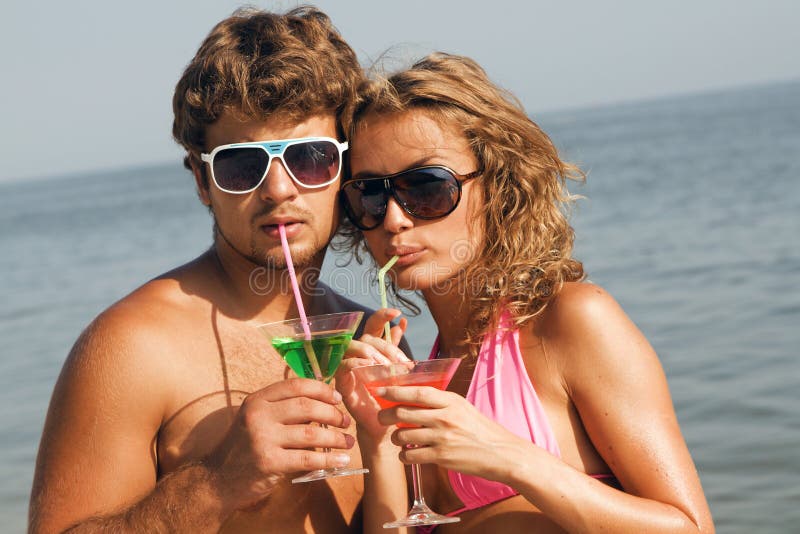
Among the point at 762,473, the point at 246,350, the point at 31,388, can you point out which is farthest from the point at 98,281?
the point at 246,350

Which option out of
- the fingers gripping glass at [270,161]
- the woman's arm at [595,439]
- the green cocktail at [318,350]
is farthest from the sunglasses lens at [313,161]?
the woman's arm at [595,439]

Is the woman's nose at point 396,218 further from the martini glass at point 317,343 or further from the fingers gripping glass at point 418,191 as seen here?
the martini glass at point 317,343

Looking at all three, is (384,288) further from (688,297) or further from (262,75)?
(688,297)

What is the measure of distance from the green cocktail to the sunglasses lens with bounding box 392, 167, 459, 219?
2.00ft

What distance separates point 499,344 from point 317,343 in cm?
72

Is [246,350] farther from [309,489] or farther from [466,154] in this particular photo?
[466,154]

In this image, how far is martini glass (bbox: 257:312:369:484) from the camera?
322cm

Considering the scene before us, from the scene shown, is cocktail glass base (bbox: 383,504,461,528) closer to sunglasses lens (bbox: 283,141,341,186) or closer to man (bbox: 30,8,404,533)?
man (bbox: 30,8,404,533)

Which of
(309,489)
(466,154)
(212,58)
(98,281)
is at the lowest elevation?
(98,281)

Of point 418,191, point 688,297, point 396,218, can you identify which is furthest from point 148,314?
point 688,297

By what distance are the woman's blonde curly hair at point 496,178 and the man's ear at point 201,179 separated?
2.10 feet

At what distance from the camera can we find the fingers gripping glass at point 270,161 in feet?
12.1

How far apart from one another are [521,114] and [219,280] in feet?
4.70

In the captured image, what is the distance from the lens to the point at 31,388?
37.8ft
